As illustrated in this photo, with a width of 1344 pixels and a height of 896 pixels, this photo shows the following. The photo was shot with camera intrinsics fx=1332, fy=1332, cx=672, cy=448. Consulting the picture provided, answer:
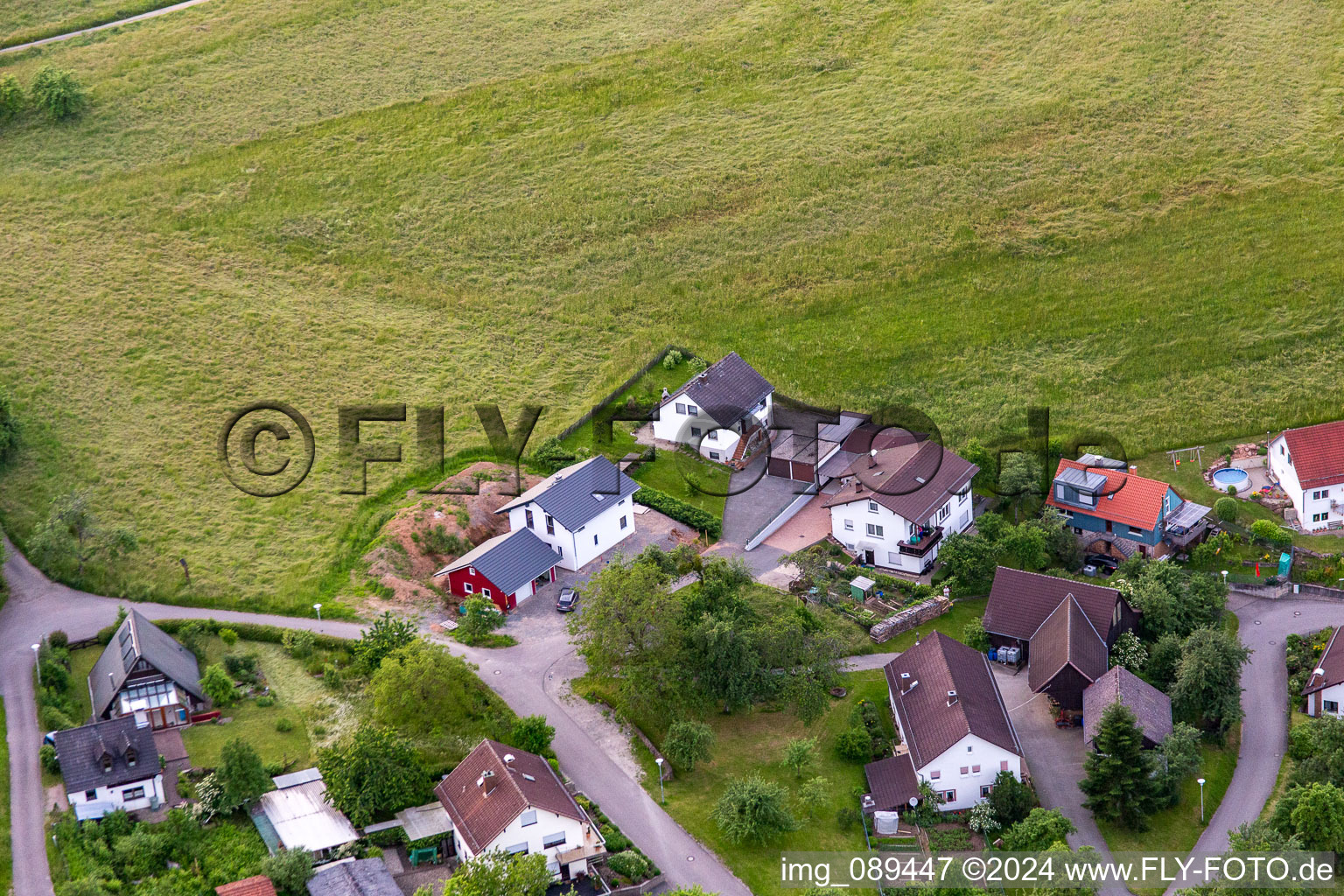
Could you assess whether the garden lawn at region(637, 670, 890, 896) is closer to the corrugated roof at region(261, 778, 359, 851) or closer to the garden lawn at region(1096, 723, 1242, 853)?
the garden lawn at region(1096, 723, 1242, 853)

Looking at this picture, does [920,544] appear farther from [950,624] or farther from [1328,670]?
[1328,670]

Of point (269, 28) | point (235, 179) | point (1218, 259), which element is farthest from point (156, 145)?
point (1218, 259)

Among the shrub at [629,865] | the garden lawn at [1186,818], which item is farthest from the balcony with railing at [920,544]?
the shrub at [629,865]

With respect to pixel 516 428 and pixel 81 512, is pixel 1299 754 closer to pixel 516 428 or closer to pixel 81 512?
pixel 516 428

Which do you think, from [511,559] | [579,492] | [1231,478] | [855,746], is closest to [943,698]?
[855,746]

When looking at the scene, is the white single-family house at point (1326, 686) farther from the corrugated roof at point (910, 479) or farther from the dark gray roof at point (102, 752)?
the dark gray roof at point (102, 752)

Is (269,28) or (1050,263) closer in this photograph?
(1050,263)
